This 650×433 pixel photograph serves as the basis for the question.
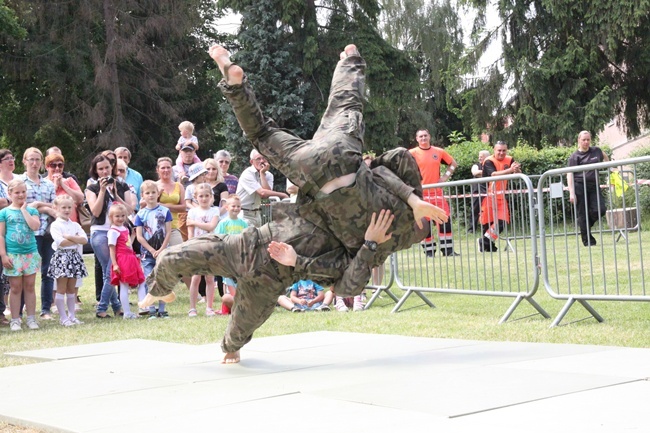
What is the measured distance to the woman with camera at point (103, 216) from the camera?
1041cm

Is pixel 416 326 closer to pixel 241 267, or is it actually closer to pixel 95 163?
pixel 241 267

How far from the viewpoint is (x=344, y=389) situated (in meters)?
4.97

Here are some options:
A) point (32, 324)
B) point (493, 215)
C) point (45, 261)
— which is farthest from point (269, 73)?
point (493, 215)

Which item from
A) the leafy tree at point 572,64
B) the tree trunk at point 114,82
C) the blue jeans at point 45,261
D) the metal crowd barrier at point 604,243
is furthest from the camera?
the tree trunk at point 114,82

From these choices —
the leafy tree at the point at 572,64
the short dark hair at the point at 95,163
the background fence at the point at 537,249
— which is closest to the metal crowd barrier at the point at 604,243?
the background fence at the point at 537,249

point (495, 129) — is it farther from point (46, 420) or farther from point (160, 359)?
point (46, 420)

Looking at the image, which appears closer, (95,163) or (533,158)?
(95,163)

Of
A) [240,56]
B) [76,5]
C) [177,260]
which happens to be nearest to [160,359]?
[177,260]

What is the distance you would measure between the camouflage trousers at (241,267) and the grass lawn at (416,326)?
2.03 metres

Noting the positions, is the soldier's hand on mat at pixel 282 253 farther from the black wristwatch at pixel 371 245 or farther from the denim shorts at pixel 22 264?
the denim shorts at pixel 22 264

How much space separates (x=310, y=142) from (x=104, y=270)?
5.49 m

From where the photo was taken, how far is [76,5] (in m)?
33.2

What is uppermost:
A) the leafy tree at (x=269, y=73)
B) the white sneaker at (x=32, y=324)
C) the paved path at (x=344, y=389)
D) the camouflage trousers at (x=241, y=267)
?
the leafy tree at (x=269, y=73)

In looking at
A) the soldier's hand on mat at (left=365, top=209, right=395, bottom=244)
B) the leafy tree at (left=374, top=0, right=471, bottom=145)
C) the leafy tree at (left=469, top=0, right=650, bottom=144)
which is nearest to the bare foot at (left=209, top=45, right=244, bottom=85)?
the soldier's hand on mat at (left=365, top=209, right=395, bottom=244)
